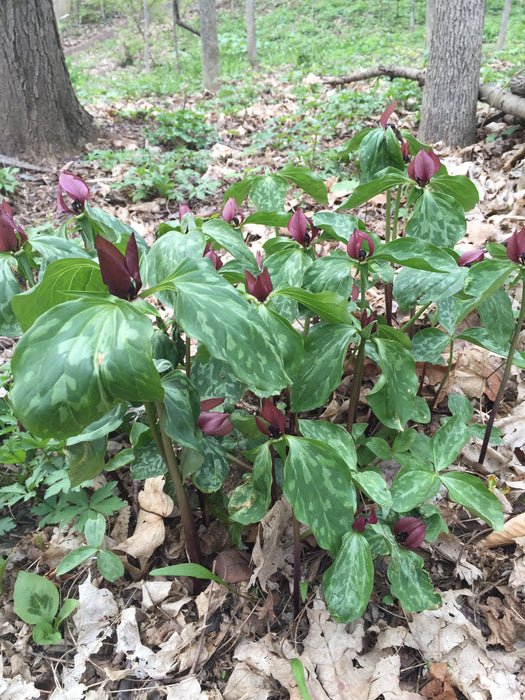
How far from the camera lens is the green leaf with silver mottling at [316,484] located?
103 cm

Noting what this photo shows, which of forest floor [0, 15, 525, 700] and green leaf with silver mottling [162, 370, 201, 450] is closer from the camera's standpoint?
green leaf with silver mottling [162, 370, 201, 450]

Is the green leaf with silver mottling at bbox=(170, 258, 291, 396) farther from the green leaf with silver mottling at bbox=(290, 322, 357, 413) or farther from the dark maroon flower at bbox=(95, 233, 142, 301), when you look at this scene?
the green leaf with silver mottling at bbox=(290, 322, 357, 413)

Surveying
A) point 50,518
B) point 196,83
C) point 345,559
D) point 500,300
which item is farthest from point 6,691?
point 196,83

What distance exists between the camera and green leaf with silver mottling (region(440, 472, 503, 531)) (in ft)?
3.84

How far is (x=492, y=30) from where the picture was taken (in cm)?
1384

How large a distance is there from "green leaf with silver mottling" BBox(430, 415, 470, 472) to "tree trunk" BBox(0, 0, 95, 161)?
4.24m

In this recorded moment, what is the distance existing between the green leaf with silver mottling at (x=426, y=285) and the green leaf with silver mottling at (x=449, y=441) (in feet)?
1.17

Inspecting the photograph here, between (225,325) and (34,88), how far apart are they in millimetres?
4258

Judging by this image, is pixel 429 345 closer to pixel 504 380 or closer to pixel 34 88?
pixel 504 380

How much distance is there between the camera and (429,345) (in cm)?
152

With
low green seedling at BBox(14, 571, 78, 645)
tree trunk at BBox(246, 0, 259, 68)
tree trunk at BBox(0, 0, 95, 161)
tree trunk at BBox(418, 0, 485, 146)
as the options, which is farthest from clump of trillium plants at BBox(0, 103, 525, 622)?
tree trunk at BBox(246, 0, 259, 68)

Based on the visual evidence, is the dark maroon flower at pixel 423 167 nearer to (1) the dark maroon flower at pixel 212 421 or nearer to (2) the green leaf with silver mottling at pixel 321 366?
(2) the green leaf with silver mottling at pixel 321 366

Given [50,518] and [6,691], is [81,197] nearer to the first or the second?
[50,518]

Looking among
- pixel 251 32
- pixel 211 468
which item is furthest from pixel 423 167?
pixel 251 32
